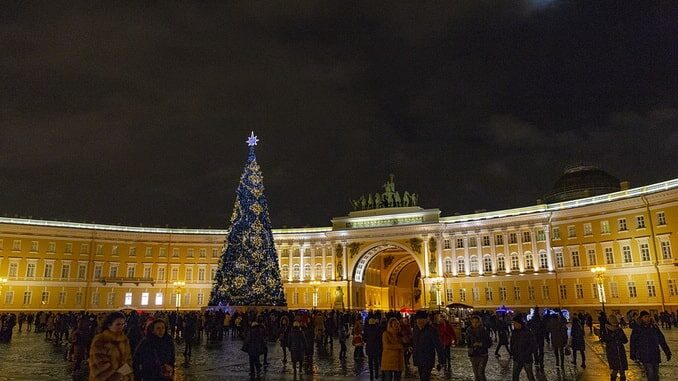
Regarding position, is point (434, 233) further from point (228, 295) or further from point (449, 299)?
point (228, 295)

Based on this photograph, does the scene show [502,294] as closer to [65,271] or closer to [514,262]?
[514,262]

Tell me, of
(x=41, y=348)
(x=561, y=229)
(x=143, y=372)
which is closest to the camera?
(x=143, y=372)

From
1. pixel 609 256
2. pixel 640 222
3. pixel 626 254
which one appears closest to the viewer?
pixel 640 222

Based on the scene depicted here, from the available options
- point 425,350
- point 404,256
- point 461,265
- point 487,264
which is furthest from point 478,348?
point 404,256

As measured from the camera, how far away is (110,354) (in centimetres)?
611

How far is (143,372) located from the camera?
281 inches

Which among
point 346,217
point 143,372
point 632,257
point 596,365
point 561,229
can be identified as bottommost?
point 596,365

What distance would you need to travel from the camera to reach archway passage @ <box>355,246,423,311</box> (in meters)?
70.5

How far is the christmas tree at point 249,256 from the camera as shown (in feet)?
119

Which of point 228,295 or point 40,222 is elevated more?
point 40,222

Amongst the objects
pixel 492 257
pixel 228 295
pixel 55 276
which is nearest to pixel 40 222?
pixel 55 276

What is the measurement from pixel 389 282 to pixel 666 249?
136ft

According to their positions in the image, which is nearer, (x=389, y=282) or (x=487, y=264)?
(x=487, y=264)

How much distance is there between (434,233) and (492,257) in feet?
25.2
